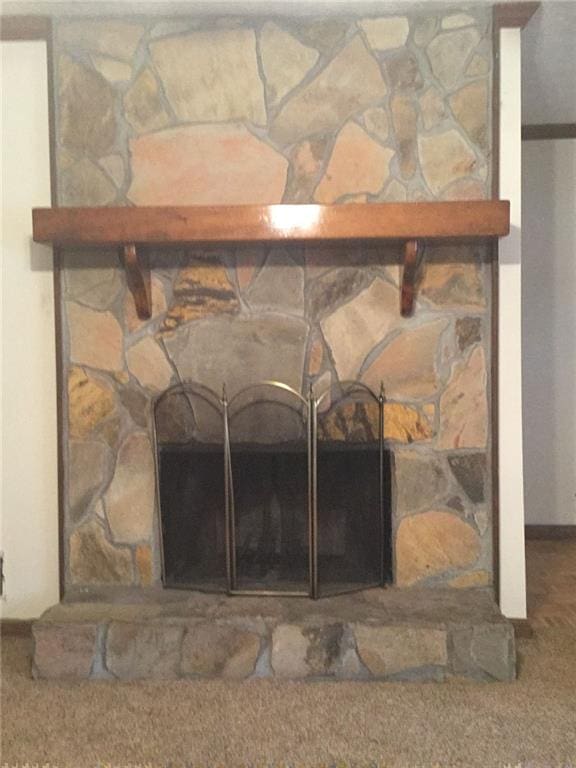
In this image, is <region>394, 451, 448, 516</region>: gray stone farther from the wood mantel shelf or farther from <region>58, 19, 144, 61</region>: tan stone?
<region>58, 19, 144, 61</region>: tan stone

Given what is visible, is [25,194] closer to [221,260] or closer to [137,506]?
[221,260]

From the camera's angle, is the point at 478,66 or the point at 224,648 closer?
the point at 224,648

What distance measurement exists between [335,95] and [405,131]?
24 cm

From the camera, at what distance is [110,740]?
60.5 inches

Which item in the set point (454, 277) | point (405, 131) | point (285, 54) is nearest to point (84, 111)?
point (285, 54)

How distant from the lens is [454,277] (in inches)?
79.1

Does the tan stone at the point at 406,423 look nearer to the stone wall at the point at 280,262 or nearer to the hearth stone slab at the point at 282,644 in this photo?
the stone wall at the point at 280,262

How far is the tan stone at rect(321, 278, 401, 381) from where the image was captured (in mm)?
2023

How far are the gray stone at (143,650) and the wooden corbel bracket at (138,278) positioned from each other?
3.02 ft

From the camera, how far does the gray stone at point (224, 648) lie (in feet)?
5.87

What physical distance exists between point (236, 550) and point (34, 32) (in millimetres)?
1745

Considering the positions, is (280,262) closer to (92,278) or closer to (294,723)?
(92,278)

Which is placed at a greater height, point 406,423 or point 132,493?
point 406,423

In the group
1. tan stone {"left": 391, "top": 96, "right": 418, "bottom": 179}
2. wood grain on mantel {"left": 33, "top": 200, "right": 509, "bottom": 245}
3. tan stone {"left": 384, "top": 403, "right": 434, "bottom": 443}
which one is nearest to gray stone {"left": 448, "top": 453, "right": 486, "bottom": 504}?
tan stone {"left": 384, "top": 403, "right": 434, "bottom": 443}
